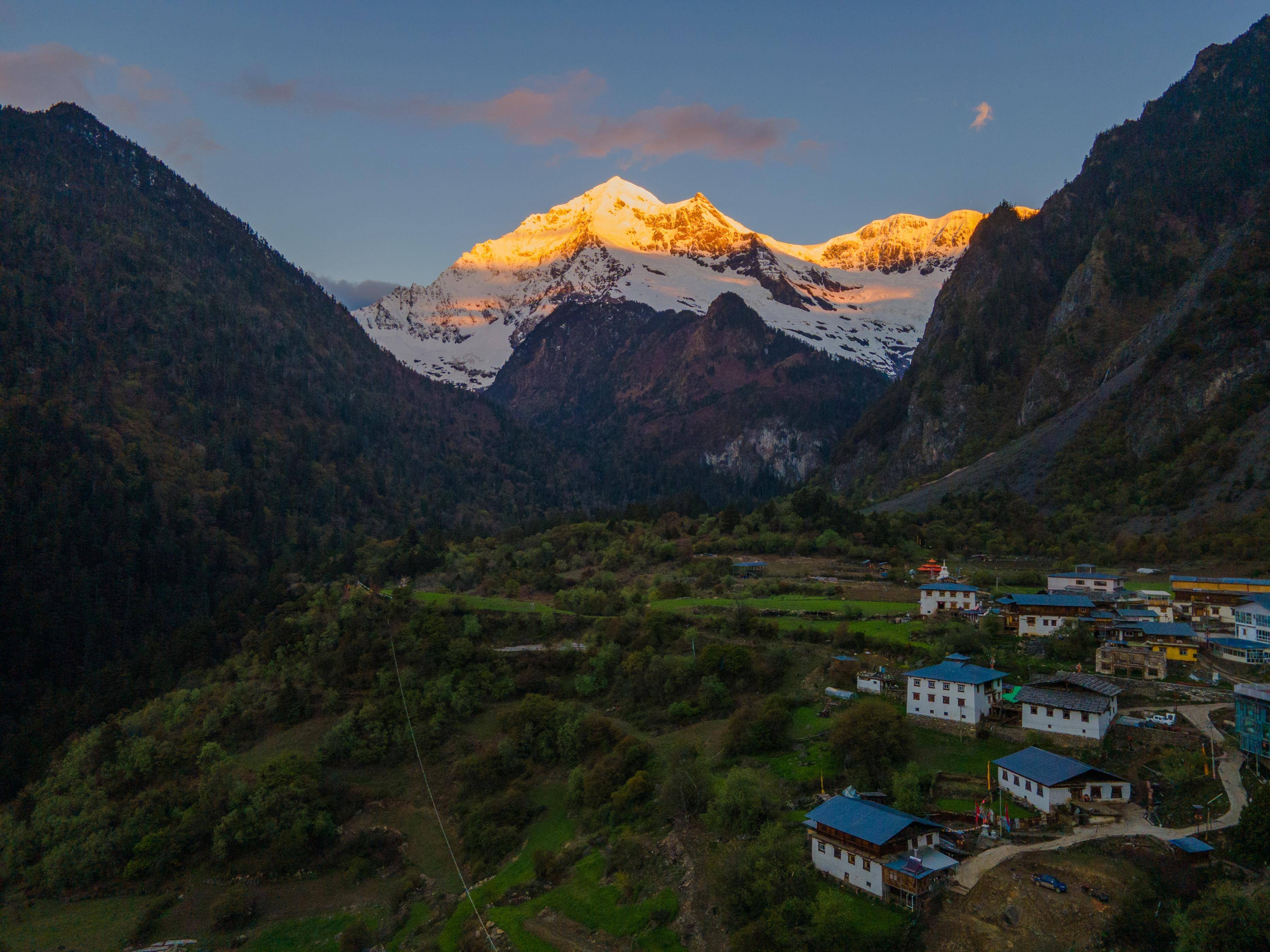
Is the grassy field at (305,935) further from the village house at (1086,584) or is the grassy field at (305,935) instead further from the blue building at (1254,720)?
the village house at (1086,584)

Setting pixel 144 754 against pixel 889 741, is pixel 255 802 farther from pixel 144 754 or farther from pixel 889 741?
pixel 889 741

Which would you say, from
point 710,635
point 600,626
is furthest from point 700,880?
point 600,626

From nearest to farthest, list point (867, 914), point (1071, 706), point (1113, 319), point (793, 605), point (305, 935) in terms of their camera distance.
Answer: point (867, 914)
point (1071, 706)
point (305, 935)
point (793, 605)
point (1113, 319)

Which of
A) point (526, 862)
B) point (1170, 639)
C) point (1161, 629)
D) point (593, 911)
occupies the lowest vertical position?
point (526, 862)

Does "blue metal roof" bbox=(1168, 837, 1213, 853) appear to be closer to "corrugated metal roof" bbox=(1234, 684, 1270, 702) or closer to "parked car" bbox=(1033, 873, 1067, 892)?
"parked car" bbox=(1033, 873, 1067, 892)

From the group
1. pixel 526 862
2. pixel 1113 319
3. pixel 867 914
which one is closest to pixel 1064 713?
pixel 867 914

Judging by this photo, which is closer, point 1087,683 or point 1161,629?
point 1087,683

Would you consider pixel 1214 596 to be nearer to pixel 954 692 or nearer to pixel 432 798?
pixel 954 692

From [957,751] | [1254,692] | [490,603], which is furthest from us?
[490,603]

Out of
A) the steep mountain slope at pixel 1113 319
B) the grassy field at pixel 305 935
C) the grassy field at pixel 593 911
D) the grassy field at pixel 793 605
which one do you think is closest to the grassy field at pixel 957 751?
the grassy field at pixel 593 911

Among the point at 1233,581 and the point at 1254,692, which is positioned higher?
the point at 1233,581
